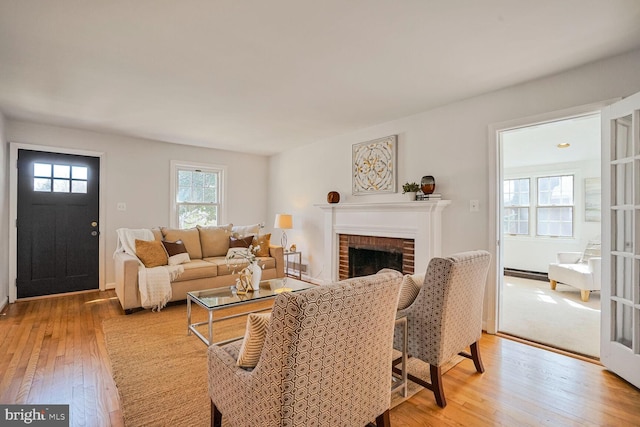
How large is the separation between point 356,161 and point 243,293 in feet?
8.15

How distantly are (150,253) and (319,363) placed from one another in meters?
3.41

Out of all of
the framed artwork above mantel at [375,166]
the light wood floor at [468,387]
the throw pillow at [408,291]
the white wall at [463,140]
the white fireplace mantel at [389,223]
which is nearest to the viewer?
the light wood floor at [468,387]

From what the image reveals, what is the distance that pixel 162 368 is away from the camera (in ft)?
7.70

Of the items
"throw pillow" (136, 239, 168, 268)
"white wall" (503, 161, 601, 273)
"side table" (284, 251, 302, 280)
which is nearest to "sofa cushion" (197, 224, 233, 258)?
"throw pillow" (136, 239, 168, 268)

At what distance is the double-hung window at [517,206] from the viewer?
6.39 metres

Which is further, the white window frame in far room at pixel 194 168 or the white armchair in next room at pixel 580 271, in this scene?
the white window frame in far room at pixel 194 168

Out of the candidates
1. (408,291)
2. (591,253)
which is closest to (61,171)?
(408,291)

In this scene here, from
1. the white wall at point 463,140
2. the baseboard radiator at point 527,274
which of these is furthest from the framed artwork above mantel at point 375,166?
the baseboard radiator at point 527,274

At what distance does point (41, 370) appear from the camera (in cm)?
231

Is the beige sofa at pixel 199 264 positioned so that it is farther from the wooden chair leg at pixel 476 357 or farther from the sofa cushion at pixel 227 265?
the wooden chair leg at pixel 476 357

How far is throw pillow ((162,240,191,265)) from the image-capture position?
4102 mm

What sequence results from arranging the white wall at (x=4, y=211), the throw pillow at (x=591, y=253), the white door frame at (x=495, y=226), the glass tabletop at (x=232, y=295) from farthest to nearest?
the throw pillow at (x=591, y=253) → the white wall at (x=4, y=211) → the white door frame at (x=495, y=226) → the glass tabletop at (x=232, y=295)

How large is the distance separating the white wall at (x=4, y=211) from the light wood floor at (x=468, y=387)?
126 cm

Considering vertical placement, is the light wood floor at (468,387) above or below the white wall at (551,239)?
below
